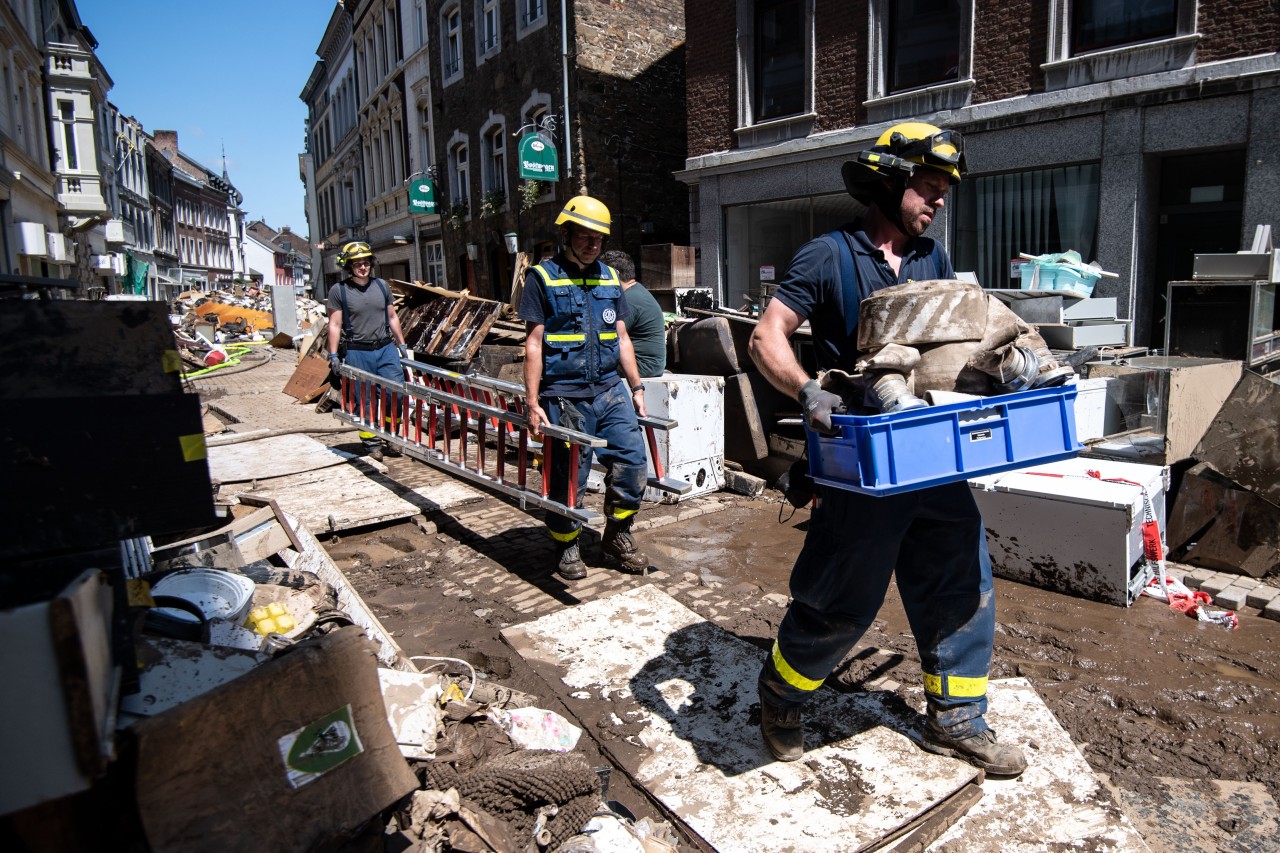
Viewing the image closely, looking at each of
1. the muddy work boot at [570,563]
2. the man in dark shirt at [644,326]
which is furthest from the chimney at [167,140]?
the muddy work boot at [570,563]

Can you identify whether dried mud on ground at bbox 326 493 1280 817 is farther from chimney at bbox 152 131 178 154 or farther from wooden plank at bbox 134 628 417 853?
chimney at bbox 152 131 178 154

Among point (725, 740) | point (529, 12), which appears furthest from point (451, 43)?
point (725, 740)

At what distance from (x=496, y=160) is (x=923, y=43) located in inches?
451

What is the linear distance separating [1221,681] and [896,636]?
51.2 inches

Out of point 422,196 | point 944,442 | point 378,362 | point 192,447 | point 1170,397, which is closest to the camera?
point 192,447

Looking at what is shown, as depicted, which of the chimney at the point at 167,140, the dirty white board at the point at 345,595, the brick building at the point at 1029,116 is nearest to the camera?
the dirty white board at the point at 345,595

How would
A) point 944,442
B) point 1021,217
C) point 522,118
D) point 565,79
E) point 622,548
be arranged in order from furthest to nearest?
point 522,118
point 565,79
point 1021,217
point 622,548
point 944,442

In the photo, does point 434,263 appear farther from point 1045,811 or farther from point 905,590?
point 1045,811

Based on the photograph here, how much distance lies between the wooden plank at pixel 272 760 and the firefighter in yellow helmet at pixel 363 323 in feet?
18.2

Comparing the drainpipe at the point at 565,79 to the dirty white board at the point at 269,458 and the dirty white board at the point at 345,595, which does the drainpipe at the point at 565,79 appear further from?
the dirty white board at the point at 345,595

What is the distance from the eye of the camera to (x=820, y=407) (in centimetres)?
217

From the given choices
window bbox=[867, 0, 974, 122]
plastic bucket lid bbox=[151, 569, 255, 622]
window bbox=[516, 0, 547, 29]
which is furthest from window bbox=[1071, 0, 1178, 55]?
window bbox=[516, 0, 547, 29]

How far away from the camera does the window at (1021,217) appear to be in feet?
30.8

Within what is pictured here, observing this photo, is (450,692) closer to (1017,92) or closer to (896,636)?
(896,636)
